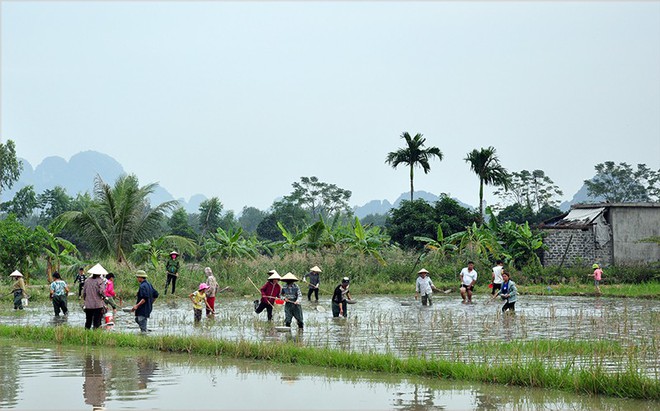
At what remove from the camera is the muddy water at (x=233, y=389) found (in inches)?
372

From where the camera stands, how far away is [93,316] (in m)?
17.2

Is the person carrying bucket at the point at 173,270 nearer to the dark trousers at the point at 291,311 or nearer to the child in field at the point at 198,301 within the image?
the child in field at the point at 198,301

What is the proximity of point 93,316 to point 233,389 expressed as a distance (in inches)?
297

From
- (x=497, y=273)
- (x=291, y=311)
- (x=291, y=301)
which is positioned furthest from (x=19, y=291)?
(x=497, y=273)

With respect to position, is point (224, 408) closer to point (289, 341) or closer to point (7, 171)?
point (289, 341)

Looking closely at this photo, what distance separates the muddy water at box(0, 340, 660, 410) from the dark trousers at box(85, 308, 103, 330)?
12.5ft

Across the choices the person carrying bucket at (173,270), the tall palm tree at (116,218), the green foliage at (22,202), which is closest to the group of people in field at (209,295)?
the person carrying bucket at (173,270)

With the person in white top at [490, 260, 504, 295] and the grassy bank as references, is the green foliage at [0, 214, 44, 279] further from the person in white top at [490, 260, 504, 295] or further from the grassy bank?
the person in white top at [490, 260, 504, 295]

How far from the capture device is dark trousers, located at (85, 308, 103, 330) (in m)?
17.0

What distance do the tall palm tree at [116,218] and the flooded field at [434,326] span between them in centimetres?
687

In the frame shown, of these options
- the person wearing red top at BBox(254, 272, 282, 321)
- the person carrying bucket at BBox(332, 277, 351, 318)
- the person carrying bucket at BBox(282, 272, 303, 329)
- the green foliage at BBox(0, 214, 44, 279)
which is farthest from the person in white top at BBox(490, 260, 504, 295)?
the green foliage at BBox(0, 214, 44, 279)

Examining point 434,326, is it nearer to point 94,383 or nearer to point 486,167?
point 94,383

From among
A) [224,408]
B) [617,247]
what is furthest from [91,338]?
[617,247]

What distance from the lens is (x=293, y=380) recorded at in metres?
11.2
